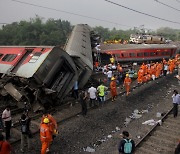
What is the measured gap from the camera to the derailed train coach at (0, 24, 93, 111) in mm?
11547

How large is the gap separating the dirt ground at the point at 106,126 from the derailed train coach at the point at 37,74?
1601 millimetres

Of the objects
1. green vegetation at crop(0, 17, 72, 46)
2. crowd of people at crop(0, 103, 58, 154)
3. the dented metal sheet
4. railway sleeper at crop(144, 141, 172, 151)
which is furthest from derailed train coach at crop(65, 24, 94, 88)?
green vegetation at crop(0, 17, 72, 46)

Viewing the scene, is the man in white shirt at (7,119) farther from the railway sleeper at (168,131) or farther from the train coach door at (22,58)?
the railway sleeper at (168,131)

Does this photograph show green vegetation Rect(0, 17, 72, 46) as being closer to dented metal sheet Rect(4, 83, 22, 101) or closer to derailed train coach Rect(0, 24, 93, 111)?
derailed train coach Rect(0, 24, 93, 111)

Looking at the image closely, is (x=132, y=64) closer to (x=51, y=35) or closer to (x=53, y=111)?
(x=53, y=111)

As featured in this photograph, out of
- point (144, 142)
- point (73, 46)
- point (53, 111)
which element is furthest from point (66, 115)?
point (73, 46)

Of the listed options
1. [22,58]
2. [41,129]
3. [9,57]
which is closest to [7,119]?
[41,129]

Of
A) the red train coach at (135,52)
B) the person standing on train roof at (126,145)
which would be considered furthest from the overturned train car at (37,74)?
the red train coach at (135,52)

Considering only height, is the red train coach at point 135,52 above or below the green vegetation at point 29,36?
above

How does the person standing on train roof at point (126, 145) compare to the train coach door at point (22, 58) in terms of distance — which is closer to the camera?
the person standing on train roof at point (126, 145)

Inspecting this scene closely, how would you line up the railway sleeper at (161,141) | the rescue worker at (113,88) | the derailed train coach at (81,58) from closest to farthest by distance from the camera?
the railway sleeper at (161,141)
the derailed train coach at (81,58)
the rescue worker at (113,88)

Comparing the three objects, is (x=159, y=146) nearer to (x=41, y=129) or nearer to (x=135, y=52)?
(x=41, y=129)

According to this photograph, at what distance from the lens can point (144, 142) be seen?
32.3ft

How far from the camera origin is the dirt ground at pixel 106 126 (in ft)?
31.0
